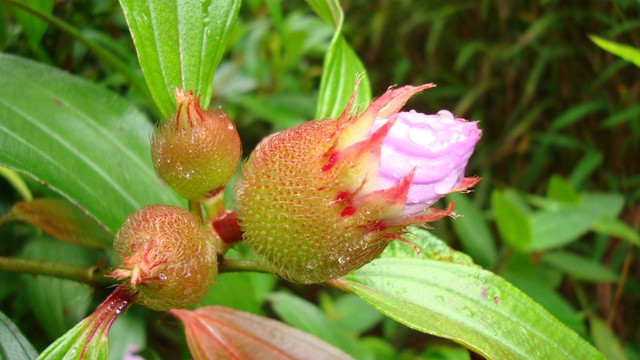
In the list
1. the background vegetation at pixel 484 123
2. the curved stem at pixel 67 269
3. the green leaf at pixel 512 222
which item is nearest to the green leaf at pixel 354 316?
the background vegetation at pixel 484 123

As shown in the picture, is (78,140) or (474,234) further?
(474,234)

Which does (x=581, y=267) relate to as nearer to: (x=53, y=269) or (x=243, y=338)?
(x=243, y=338)

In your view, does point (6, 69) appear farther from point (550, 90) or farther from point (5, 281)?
point (550, 90)

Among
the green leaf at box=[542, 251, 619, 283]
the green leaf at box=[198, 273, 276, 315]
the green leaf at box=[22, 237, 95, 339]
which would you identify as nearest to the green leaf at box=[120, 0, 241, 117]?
the green leaf at box=[198, 273, 276, 315]

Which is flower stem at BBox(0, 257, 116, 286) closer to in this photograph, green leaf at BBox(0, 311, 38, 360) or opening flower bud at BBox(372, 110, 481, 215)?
green leaf at BBox(0, 311, 38, 360)

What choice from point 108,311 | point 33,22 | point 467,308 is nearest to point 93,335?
point 108,311

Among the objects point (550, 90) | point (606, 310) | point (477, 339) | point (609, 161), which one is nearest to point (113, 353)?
point (477, 339)
